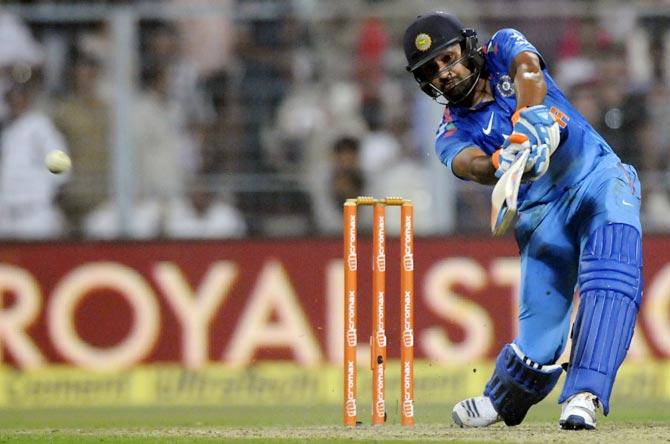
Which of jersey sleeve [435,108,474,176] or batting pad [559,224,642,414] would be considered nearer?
batting pad [559,224,642,414]

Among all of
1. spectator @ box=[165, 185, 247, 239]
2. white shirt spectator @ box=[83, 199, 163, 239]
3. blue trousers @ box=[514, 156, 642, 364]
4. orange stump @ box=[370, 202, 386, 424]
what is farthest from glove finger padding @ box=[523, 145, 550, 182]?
white shirt spectator @ box=[83, 199, 163, 239]

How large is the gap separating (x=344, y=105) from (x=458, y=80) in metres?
4.62

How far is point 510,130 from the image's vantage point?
22.9 ft

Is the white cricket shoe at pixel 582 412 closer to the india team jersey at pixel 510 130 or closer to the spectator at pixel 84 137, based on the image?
the india team jersey at pixel 510 130

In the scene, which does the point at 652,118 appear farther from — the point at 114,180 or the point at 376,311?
the point at 376,311

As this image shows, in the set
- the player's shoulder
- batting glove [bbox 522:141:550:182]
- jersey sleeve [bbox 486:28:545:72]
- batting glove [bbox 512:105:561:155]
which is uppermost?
the player's shoulder

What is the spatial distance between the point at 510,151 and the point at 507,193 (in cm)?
23

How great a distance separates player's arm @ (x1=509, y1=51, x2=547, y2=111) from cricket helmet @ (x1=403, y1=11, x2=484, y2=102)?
30 centimetres

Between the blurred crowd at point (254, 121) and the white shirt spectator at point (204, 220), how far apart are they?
0.03 ft

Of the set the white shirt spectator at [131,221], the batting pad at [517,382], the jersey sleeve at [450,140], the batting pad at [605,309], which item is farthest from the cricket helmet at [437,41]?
the white shirt spectator at [131,221]


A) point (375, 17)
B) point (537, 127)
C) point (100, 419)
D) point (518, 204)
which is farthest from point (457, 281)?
point (537, 127)

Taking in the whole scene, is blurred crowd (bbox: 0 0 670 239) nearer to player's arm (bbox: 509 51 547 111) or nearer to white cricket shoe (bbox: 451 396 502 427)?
white cricket shoe (bbox: 451 396 502 427)

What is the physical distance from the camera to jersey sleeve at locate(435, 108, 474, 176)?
23.1 feet

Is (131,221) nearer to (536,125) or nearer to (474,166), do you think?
(474,166)
